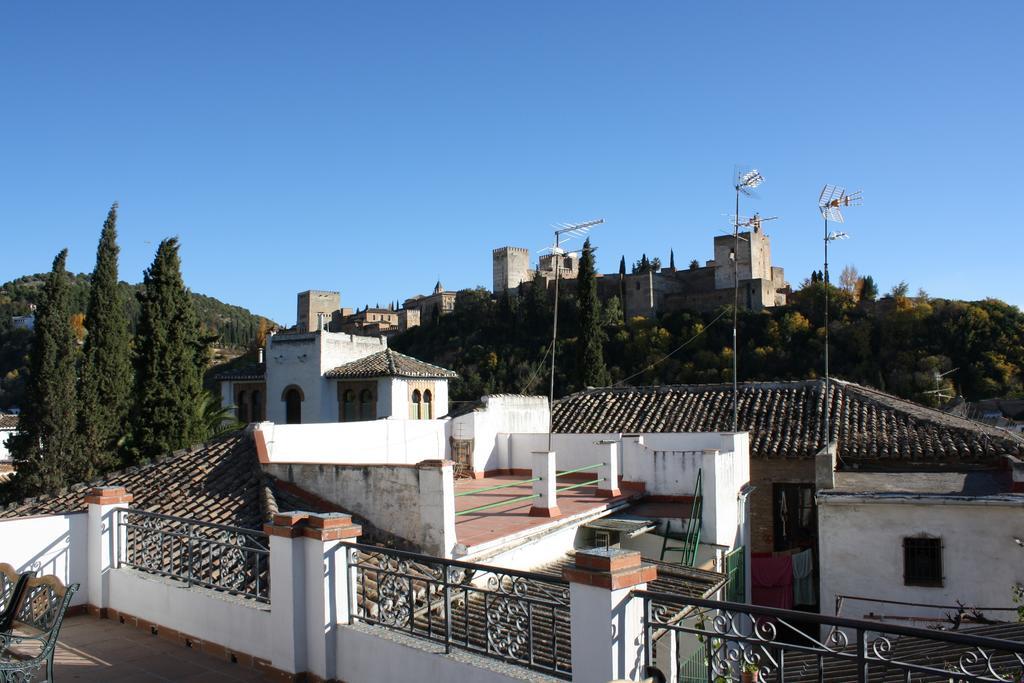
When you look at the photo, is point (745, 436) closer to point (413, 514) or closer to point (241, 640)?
point (413, 514)

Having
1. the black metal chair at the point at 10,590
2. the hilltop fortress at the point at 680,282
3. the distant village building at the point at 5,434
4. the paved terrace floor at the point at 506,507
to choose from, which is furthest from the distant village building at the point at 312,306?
the black metal chair at the point at 10,590

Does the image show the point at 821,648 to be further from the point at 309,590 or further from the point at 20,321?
the point at 20,321

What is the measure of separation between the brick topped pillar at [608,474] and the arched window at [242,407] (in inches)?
626

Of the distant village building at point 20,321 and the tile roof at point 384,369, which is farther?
the distant village building at point 20,321

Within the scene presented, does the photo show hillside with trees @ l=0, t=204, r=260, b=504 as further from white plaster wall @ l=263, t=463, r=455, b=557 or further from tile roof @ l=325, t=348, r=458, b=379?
white plaster wall @ l=263, t=463, r=455, b=557

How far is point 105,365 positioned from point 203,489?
531 inches

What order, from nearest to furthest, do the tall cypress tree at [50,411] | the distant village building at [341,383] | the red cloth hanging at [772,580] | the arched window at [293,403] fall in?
the red cloth hanging at [772,580] < the tall cypress tree at [50,411] < the distant village building at [341,383] < the arched window at [293,403]

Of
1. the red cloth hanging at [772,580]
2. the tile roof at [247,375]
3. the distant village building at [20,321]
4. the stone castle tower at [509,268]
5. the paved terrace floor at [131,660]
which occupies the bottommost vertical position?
the red cloth hanging at [772,580]

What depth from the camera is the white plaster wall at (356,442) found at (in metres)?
11.3

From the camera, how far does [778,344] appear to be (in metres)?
49.4

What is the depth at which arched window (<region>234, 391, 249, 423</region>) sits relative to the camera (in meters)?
24.6

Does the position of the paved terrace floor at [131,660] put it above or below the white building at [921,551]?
above

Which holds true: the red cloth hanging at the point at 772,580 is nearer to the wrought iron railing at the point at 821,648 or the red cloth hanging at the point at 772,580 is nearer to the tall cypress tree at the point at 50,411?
the wrought iron railing at the point at 821,648

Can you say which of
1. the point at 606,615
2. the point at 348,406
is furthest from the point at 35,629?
the point at 348,406
